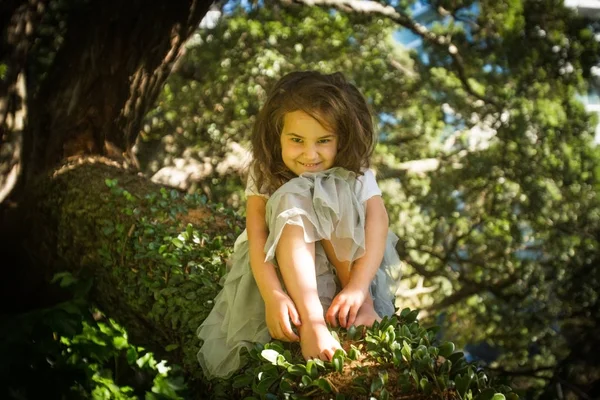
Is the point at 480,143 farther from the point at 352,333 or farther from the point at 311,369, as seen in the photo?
the point at 311,369

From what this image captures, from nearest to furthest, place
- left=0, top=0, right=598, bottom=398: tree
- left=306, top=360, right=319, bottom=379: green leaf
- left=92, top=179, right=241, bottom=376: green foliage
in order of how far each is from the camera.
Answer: left=306, top=360, right=319, bottom=379: green leaf → left=92, top=179, right=241, bottom=376: green foliage → left=0, top=0, right=598, bottom=398: tree

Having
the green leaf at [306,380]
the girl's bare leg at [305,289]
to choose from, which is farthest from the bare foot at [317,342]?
the green leaf at [306,380]

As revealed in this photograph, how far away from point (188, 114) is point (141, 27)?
351 centimetres

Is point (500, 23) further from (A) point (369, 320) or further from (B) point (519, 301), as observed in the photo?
(A) point (369, 320)

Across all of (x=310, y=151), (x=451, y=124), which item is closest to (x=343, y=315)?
(x=310, y=151)

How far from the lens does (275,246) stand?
230 centimetres

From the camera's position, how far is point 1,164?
4461mm

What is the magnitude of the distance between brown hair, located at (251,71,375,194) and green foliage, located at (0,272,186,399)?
0.91m

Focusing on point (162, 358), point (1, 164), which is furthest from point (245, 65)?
point (162, 358)

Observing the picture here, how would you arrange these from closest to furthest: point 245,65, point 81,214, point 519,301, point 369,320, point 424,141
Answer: point 369,320 → point 81,214 → point 519,301 → point 245,65 → point 424,141

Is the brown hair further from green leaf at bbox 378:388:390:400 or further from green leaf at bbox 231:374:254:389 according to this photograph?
green leaf at bbox 378:388:390:400

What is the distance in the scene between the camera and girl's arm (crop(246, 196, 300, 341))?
2174mm

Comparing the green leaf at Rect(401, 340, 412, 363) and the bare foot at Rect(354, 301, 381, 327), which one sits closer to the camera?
the green leaf at Rect(401, 340, 412, 363)

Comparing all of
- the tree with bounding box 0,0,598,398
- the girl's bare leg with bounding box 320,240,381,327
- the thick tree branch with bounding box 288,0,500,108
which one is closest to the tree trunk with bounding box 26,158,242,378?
the tree with bounding box 0,0,598,398
